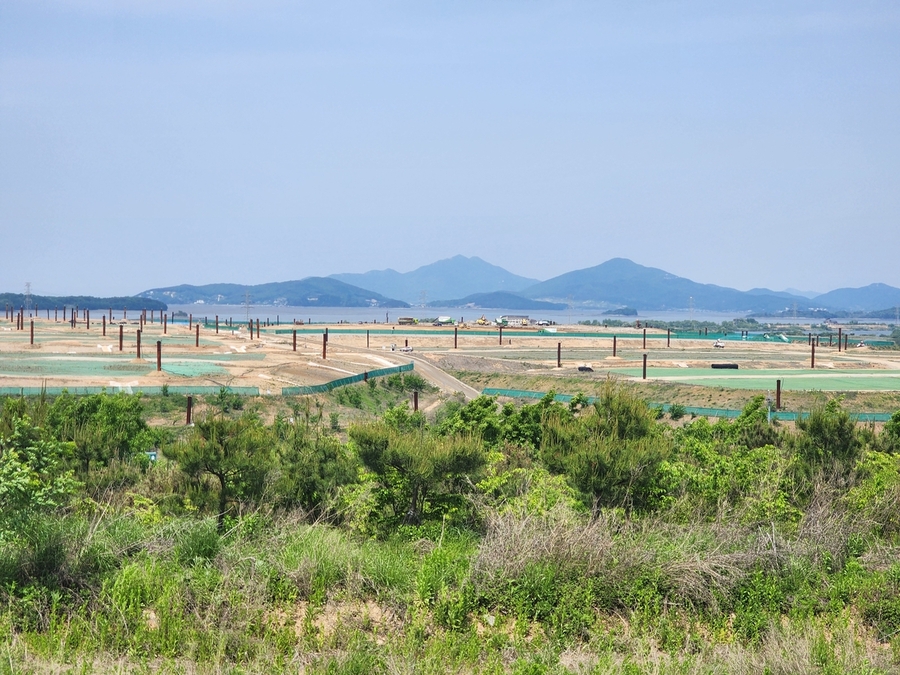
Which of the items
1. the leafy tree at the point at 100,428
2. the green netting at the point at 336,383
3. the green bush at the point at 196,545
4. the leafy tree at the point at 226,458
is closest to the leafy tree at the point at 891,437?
the leafy tree at the point at 226,458

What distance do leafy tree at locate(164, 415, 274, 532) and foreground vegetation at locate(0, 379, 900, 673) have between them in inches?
1.8

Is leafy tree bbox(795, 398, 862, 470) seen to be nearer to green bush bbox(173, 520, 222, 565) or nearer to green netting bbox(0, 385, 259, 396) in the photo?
green bush bbox(173, 520, 222, 565)

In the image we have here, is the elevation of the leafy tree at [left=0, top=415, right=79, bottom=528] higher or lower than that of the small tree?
higher

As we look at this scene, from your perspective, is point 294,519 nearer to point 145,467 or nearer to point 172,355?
point 145,467

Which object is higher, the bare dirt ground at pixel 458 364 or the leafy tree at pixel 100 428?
the leafy tree at pixel 100 428

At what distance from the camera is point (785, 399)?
182 feet

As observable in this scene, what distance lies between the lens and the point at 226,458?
16.5 meters

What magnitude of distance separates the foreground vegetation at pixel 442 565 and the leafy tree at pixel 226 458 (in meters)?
0.04

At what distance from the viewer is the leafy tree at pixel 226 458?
16.5 m

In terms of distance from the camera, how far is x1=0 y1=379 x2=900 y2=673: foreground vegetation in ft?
32.7

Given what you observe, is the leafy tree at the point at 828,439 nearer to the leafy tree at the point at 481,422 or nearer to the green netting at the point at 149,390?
the leafy tree at the point at 481,422

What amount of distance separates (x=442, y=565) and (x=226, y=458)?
6320 mm

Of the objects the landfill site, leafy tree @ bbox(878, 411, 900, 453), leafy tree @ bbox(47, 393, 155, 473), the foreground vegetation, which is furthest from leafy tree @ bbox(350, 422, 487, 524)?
the landfill site

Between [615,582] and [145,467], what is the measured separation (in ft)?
47.1
